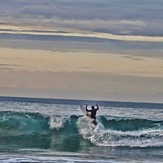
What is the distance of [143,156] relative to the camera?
22484 millimetres

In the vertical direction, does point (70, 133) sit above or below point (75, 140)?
above

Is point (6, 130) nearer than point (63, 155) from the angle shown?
No

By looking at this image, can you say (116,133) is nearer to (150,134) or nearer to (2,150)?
(150,134)

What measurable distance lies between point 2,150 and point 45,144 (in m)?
4.08

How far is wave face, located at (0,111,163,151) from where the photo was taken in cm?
2703

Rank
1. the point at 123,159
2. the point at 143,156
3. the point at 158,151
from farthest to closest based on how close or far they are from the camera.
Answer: the point at 158,151
the point at 143,156
the point at 123,159

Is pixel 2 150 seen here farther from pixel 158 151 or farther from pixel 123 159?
pixel 158 151

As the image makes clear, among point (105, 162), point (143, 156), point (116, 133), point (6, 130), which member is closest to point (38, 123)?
point (6, 130)

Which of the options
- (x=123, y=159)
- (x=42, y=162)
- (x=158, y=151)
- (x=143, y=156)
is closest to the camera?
(x=42, y=162)

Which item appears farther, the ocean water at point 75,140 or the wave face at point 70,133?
the wave face at point 70,133

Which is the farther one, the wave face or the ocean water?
the wave face

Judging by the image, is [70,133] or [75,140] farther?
[70,133]

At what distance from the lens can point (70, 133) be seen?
32.0m

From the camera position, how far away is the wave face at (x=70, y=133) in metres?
27.0
